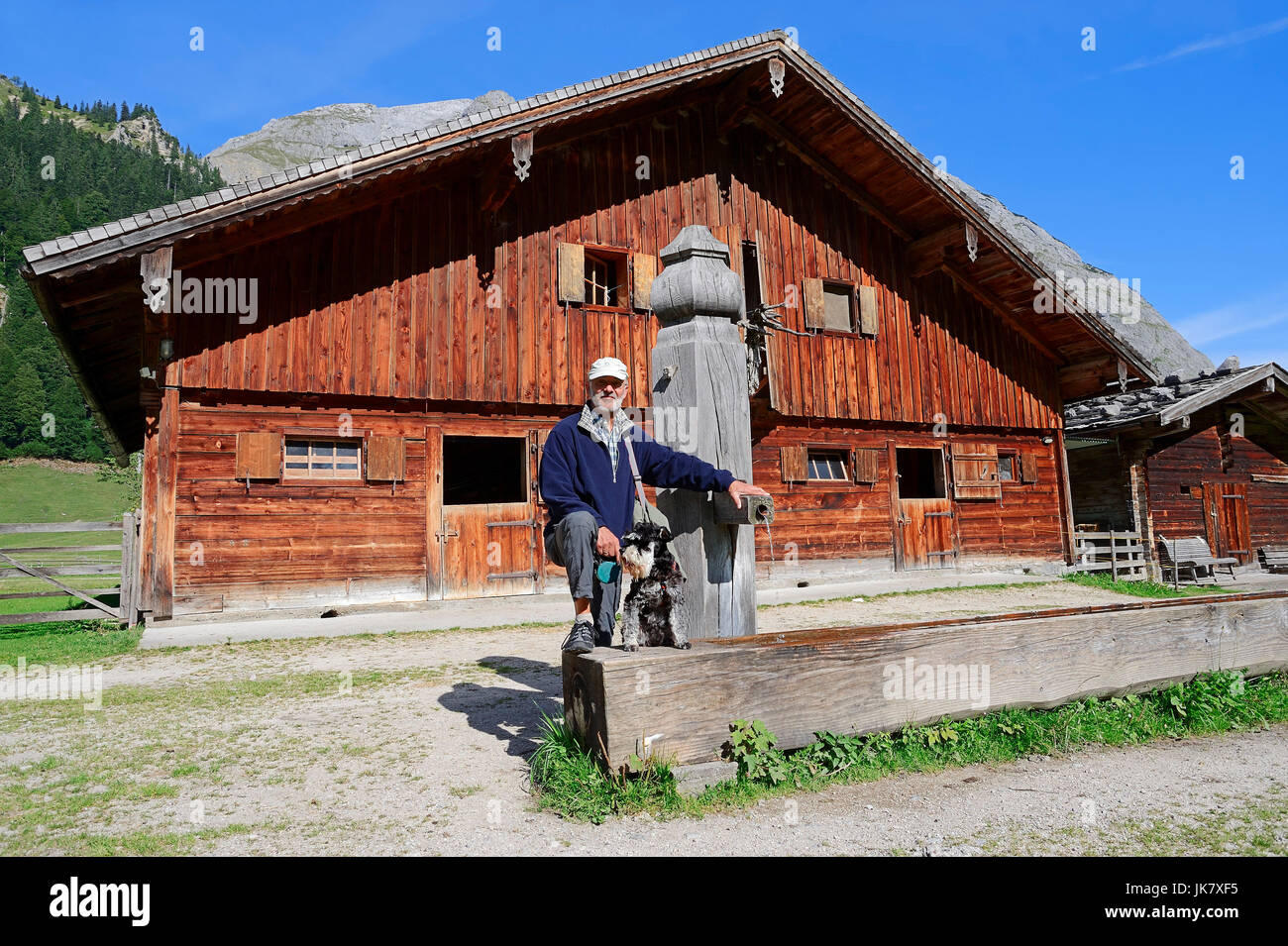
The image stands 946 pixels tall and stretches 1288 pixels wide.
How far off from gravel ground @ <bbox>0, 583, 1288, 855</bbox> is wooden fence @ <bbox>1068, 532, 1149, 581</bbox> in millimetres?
12350

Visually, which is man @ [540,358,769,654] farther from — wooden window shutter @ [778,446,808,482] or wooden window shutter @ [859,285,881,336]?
wooden window shutter @ [859,285,881,336]

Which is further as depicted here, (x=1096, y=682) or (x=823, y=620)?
(x=823, y=620)

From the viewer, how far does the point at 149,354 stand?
29.4 feet

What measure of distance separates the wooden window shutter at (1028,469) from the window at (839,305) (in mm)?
4777

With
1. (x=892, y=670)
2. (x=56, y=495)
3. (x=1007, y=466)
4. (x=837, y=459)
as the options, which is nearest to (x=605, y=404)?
(x=892, y=670)

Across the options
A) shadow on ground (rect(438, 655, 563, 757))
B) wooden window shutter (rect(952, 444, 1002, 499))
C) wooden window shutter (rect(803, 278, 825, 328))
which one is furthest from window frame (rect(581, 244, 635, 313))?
wooden window shutter (rect(952, 444, 1002, 499))

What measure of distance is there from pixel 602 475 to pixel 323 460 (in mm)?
7521

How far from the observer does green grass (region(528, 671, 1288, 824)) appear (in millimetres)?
2951

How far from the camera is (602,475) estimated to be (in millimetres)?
3539

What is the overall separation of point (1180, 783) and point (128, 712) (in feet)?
19.9

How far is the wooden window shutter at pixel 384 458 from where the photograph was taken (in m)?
9.94

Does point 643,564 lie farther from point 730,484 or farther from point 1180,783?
point 1180,783

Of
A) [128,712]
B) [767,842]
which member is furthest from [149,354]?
[767,842]

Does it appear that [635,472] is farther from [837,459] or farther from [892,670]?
[837,459]
